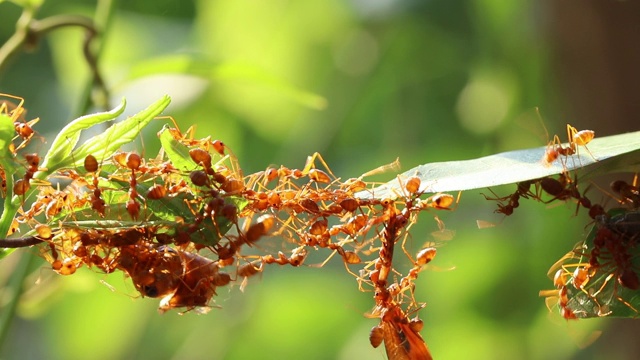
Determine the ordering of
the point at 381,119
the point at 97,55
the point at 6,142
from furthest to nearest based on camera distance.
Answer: the point at 381,119 < the point at 97,55 < the point at 6,142

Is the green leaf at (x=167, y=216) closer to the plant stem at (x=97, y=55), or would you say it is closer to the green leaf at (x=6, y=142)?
the green leaf at (x=6, y=142)

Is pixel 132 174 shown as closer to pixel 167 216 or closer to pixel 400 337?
pixel 167 216

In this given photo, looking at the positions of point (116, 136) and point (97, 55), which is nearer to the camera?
point (116, 136)

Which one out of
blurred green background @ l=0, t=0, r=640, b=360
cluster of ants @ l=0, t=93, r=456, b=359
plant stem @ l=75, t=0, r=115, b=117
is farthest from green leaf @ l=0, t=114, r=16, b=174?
blurred green background @ l=0, t=0, r=640, b=360

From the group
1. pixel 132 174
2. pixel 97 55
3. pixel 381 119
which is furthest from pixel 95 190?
pixel 381 119

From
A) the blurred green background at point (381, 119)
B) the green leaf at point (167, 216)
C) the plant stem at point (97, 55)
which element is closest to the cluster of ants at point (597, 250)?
the green leaf at point (167, 216)

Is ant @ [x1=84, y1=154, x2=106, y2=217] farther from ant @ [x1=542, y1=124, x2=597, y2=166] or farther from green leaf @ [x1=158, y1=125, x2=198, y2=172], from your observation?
ant @ [x1=542, y1=124, x2=597, y2=166]
